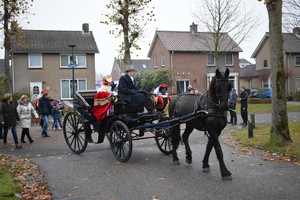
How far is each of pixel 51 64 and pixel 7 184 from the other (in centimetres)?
2792

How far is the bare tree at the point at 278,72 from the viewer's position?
351 inches

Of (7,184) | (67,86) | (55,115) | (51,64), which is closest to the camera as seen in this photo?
(7,184)

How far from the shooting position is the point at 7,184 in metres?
6.00

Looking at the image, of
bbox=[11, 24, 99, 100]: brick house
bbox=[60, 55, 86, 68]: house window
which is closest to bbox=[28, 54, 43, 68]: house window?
bbox=[11, 24, 99, 100]: brick house

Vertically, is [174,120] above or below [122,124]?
above

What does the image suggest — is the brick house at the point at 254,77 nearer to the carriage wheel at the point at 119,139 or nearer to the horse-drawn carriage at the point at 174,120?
the horse-drawn carriage at the point at 174,120

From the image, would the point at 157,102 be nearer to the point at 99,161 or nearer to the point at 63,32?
the point at 99,161

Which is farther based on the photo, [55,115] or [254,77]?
[254,77]

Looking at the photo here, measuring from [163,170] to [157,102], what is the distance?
7.19 feet

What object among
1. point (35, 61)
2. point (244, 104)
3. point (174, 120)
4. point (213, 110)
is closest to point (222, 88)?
point (213, 110)

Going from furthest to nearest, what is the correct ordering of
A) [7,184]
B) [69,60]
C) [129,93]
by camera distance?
[69,60] < [129,93] < [7,184]

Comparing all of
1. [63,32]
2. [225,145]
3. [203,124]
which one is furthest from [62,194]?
[63,32]

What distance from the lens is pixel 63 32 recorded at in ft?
117

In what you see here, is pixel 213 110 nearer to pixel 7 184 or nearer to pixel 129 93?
pixel 129 93
